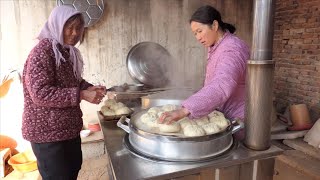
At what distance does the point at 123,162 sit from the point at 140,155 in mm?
91

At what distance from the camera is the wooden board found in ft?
10.4

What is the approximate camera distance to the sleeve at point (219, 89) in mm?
1223

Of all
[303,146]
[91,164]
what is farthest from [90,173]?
[303,146]

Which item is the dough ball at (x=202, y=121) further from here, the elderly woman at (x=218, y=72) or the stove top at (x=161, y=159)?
the stove top at (x=161, y=159)

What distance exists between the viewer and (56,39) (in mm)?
1643

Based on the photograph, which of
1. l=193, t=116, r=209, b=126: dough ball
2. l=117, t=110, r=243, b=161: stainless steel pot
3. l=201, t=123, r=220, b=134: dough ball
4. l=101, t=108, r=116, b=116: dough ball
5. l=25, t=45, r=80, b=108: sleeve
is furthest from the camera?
l=101, t=108, r=116, b=116: dough ball

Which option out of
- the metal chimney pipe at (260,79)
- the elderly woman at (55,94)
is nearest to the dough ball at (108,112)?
the elderly woman at (55,94)

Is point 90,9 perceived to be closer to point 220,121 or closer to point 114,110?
point 114,110

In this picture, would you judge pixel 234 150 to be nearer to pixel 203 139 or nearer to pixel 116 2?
pixel 203 139

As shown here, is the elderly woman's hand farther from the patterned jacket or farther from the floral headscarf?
the floral headscarf

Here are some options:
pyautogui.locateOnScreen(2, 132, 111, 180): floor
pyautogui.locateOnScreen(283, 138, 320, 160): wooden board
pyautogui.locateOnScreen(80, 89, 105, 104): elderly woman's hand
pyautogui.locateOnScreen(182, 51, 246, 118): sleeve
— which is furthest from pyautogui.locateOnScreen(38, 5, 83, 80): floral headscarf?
pyautogui.locateOnScreen(283, 138, 320, 160): wooden board

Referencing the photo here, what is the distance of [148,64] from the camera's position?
406cm

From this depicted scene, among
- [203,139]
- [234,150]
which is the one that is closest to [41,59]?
[203,139]

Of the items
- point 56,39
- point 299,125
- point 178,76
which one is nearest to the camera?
point 56,39
